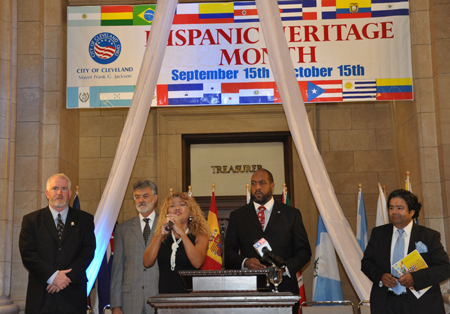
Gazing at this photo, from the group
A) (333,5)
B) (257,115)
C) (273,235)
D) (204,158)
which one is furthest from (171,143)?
(273,235)

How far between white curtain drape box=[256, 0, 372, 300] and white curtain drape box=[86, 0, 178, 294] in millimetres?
925

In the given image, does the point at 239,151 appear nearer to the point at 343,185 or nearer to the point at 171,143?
the point at 171,143

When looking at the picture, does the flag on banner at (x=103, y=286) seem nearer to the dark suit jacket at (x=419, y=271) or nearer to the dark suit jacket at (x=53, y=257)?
the dark suit jacket at (x=53, y=257)

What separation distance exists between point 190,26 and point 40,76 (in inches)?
67.4

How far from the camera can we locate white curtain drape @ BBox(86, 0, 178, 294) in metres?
4.56

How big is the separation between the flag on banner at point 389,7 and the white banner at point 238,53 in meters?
0.01

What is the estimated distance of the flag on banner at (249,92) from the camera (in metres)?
5.75

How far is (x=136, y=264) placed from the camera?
13.2ft

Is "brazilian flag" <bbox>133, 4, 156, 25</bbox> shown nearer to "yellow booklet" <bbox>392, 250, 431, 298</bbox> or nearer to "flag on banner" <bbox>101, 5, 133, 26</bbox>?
"flag on banner" <bbox>101, 5, 133, 26</bbox>

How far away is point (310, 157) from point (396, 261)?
1.19 metres

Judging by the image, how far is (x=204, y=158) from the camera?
7.87 m

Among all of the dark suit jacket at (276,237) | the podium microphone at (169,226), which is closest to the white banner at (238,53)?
the dark suit jacket at (276,237)

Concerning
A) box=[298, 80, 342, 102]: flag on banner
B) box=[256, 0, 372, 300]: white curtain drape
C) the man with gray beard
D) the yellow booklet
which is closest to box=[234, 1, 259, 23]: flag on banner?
box=[298, 80, 342, 102]: flag on banner

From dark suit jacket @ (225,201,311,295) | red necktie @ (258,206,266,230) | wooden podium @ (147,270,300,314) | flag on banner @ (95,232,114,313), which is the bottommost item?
flag on banner @ (95,232,114,313)
